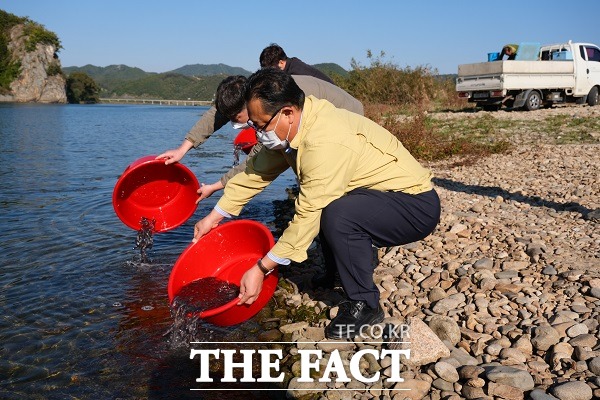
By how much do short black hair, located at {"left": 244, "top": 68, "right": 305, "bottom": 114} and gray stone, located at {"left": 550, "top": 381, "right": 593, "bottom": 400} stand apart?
1828mm

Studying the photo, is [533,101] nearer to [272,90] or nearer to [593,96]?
[593,96]

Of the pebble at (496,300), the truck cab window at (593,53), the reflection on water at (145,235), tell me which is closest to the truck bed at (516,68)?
the truck cab window at (593,53)

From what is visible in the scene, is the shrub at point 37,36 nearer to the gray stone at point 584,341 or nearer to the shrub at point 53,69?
the shrub at point 53,69

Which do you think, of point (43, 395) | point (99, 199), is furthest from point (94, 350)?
point (99, 199)

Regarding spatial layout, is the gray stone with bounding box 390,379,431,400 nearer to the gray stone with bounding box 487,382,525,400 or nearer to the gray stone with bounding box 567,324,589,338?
the gray stone with bounding box 487,382,525,400

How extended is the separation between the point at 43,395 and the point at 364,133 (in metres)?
2.32

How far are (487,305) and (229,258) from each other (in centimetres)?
186

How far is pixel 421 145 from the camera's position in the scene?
1016cm

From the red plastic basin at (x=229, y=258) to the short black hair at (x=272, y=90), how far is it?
3.55ft

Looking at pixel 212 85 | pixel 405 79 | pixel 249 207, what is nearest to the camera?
pixel 249 207

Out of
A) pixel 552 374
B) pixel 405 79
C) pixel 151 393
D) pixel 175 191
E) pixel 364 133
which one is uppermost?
pixel 405 79

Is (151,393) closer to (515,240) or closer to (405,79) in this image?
(515,240)

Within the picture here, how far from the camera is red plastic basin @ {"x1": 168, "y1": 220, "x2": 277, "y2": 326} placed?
3.38 metres

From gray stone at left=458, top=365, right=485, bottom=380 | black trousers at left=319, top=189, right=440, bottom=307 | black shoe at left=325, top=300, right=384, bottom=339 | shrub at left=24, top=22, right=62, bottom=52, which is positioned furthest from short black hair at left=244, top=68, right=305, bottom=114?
shrub at left=24, top=22, right=62, bottom=52
